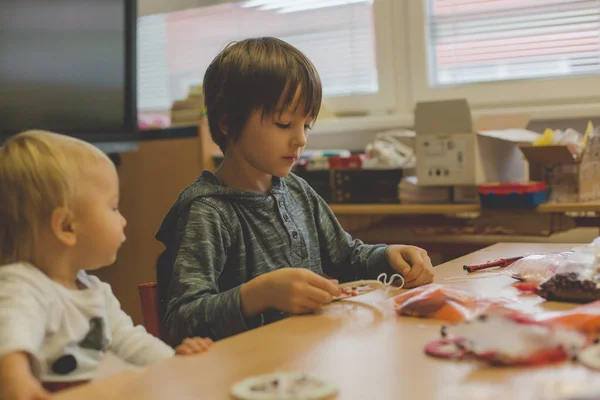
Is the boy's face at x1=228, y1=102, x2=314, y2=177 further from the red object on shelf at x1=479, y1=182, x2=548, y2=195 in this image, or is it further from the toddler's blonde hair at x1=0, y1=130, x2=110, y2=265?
the red object on shelf at x1=479, y1=182, x2=548, y2=195

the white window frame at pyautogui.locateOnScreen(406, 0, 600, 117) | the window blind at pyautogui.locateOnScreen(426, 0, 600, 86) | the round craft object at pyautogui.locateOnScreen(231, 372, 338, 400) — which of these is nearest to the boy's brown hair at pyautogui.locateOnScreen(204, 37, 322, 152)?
the round craft object at pyautogui.locateOnScreen(231, 372, 338, 400)

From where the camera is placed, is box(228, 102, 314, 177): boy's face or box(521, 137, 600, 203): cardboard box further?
box(521, 137, 600, 203): cardboard box

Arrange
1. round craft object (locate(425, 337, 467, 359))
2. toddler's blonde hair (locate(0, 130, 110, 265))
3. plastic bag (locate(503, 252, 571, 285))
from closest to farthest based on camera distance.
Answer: round craft object (locate(425, 337, 467, 359)) < toddler's blonde hair (locate(0, 130, 110, 265)) < plastic bag (locate(503, 252, 571, 285))

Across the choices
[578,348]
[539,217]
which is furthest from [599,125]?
[578,348]

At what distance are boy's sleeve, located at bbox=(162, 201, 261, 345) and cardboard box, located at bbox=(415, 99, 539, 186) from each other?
1.33m

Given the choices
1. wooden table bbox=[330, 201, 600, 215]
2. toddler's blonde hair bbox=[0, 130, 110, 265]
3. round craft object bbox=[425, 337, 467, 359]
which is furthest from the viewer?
wooden table bbox=[330, 201, 600, 215]

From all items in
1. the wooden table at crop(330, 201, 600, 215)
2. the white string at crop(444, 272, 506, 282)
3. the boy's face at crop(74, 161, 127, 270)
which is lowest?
the wooden table at crop(330, 201, 600, 215)

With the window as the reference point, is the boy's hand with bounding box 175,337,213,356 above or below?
below

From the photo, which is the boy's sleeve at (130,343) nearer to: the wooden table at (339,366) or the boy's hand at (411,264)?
the wooden table at (339,366)

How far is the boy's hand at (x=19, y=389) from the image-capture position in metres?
0.78

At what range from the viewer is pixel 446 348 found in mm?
859

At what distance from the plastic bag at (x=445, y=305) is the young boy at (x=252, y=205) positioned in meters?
0.23

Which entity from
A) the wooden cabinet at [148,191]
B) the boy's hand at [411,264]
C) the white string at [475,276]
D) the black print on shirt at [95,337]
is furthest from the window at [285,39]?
the black print on shirt at [95,337]

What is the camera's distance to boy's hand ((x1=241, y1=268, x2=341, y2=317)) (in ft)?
3.66
